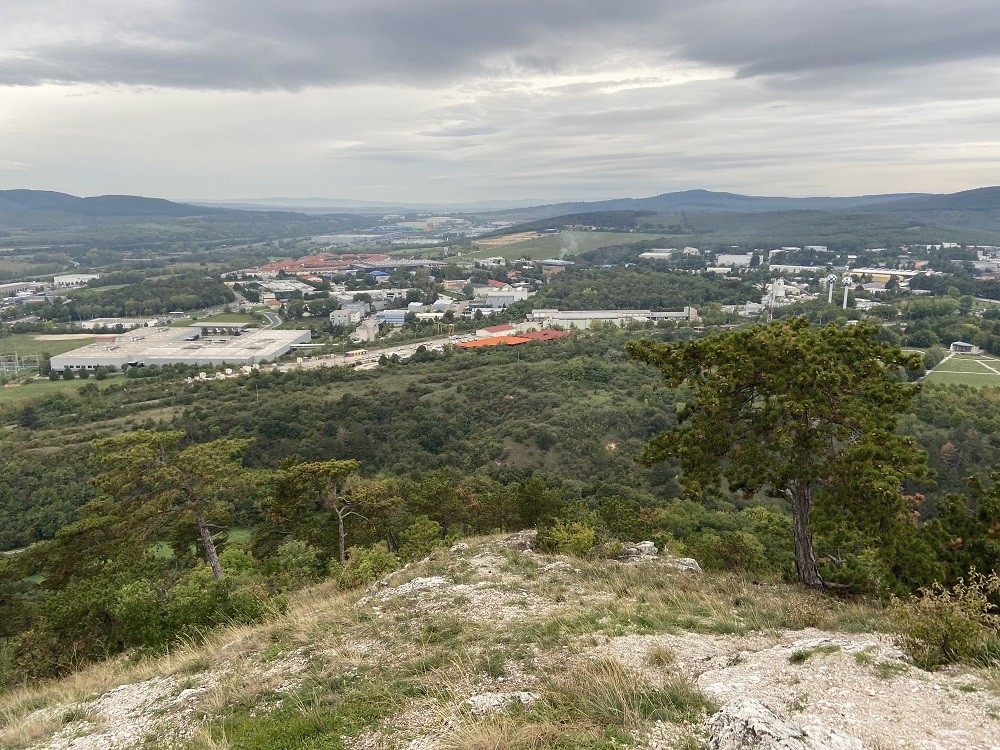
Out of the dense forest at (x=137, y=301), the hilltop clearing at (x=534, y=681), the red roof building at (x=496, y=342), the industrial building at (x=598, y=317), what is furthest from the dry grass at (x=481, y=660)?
the dense forest at (x=137, y=301)

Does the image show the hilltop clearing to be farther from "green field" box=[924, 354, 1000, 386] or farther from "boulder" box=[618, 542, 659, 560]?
"green field" box=[924, 354, 1000, 386]

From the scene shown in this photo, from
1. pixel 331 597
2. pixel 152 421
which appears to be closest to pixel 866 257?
pixel 152 421

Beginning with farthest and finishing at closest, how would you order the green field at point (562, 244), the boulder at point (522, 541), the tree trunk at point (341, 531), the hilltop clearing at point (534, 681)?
the green field at point (562, 244) → the tree trunk at point (341, 531) → the boulder at point (522, 541) → the hilltop clearing at point (534, 681)

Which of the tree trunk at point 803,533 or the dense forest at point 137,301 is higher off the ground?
the tree trunk at point 803,533

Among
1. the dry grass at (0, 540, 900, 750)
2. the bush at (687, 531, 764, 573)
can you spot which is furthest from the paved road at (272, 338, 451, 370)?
the dry grass at (0, 540, 900, 750)

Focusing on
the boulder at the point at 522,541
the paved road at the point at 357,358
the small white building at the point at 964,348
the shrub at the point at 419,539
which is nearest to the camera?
the boulder at the point at 522,541

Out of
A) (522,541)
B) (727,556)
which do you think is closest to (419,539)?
(522,541)

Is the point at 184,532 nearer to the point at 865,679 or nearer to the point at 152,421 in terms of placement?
the point at 865,679

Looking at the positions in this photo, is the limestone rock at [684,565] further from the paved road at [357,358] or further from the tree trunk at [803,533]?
the paved road at [357,358]

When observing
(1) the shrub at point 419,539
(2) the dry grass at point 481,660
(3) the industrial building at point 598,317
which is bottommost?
(3) the industrial building at point 598,317
